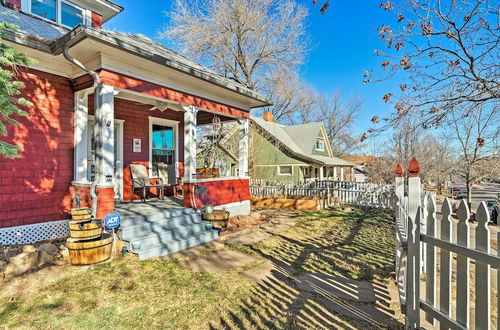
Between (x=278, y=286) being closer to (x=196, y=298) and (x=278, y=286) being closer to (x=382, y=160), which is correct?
(x=196, y=298)

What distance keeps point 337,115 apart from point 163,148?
27155mm

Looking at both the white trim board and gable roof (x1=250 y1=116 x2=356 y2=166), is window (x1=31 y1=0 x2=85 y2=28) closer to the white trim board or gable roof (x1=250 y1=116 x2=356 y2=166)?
the white trim board

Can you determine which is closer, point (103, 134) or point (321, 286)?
point (321, 286)

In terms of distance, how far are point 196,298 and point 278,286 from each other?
108 centimetres

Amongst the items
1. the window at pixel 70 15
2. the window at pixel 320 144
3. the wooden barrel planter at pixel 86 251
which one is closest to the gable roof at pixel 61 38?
the window at pixel 70 15

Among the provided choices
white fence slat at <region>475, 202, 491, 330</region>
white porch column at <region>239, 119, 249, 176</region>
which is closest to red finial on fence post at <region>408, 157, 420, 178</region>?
white fence slat at <region>475, 202, 491, 330</region>

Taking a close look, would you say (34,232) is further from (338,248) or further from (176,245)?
(338,248)

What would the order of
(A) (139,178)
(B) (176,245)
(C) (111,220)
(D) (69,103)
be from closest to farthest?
(C) (111,220) → (B) (176,245) → (D) (69,103) → (A) (139,178)

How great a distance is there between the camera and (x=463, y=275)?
6.16ft

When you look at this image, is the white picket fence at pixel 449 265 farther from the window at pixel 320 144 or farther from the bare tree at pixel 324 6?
the window at pixel 320 144

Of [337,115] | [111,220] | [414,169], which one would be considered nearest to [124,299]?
[111,220]

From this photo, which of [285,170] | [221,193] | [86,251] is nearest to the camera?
[86,251]

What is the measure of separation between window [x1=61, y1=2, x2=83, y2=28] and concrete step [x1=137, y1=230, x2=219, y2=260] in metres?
6.34

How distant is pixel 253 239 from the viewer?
19.4ft
